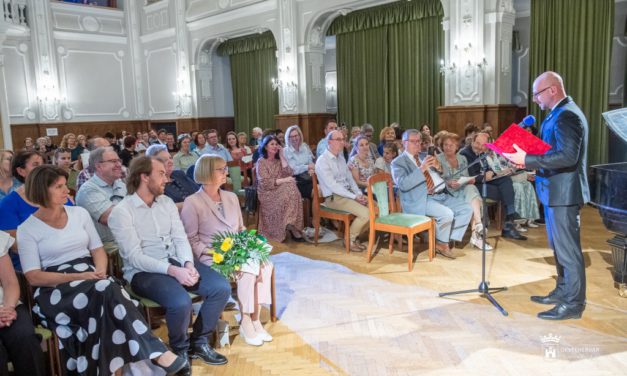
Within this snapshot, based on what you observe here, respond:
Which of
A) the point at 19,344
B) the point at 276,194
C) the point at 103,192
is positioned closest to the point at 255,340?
the point at 19,344

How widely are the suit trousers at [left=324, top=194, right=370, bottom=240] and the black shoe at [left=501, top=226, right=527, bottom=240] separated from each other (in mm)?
1573

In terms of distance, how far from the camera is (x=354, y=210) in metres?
5.00

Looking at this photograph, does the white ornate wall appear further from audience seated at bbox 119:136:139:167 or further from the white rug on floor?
the white rug on floor

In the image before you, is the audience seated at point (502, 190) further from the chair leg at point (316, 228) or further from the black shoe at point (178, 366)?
the black shoe at point (178, 366)

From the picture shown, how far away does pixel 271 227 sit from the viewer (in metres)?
5.46

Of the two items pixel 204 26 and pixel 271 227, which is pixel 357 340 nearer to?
pixel 271 227

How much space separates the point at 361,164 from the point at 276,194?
99cm

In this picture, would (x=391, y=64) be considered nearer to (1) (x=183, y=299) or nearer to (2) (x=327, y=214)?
(2) (x=327, y=214)

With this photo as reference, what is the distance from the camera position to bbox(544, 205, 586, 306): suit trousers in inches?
125

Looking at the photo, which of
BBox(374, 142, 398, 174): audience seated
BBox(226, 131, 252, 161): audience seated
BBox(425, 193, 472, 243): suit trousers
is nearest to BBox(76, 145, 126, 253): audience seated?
BBox(425, 193, 472, 243): suit trousers

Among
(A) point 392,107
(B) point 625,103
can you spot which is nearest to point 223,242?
(B) point 625,103

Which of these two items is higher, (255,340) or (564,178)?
(564,178)

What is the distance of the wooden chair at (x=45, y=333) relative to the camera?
2.46 metres

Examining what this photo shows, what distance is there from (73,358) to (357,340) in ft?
5.14
